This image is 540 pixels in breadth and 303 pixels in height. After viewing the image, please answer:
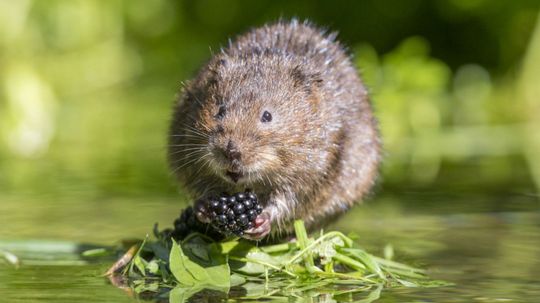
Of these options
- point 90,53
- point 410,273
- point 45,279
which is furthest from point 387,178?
point 90,53

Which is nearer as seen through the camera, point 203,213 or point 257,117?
point 203,213

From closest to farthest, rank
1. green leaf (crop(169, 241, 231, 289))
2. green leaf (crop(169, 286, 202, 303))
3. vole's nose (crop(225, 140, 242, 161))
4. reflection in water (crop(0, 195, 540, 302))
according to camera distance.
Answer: green leaf (crop(169, 286, 202, 303)), reflection in water (crop(0, 195, 540, 302)), green leaf (crop(169, 241, 231, 289)), vole's nose (crop(225, 140, 242, 161))

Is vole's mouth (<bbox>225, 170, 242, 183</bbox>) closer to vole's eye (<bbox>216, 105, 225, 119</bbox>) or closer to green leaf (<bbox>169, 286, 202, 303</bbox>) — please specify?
vole's eye (<bbox>216, 105, 225, 119</bbox>)

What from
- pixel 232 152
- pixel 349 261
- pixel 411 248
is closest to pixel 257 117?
pixel 232 152

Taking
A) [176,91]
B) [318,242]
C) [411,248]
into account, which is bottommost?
[318,242]

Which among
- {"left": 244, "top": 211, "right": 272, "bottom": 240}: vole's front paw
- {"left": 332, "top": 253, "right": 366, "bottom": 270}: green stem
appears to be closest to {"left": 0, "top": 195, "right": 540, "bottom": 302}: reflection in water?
{"left": 332, "top": 253, "right": 366, "bottom": 270}: green stem

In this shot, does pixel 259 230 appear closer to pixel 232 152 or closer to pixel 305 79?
pixel 232 152

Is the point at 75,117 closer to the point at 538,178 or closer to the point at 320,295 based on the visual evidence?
the point at 538,178
